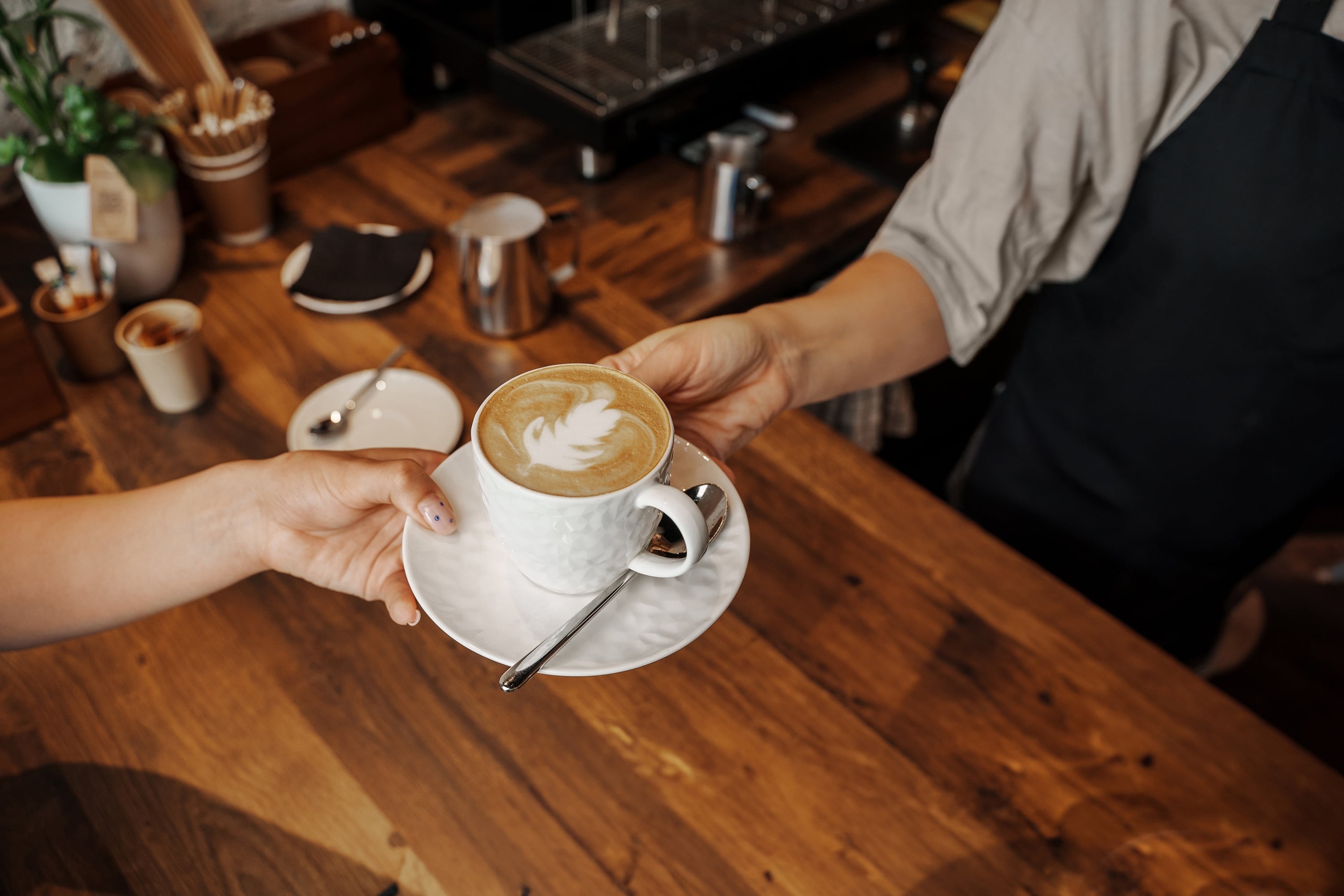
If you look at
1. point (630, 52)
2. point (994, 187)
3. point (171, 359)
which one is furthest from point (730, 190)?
point (171, 359)

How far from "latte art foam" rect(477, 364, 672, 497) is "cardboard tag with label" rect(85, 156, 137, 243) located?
863mm

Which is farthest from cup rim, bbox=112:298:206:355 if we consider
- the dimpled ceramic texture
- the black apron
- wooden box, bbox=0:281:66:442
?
the black apron

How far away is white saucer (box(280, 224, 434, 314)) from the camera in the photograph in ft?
4.45

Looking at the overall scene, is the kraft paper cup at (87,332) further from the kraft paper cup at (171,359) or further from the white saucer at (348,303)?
the white saucer at (348,303)

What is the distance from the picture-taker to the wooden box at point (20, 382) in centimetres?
112

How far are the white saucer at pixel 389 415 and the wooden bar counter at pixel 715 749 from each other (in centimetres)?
9

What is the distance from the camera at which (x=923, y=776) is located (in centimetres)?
88

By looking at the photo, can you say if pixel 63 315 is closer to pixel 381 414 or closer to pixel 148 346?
pixel 148 346

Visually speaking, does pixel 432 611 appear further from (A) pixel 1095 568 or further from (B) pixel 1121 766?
(A) pixel 1095 568

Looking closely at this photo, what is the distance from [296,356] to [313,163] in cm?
58

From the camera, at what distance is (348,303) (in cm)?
136

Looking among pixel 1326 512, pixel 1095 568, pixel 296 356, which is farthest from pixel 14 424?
pixel 1326 512

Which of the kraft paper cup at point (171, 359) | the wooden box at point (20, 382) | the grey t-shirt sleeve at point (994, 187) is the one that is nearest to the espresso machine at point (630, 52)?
the grey t-shirt sleeve at point (994, 187)

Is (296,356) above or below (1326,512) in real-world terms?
above
